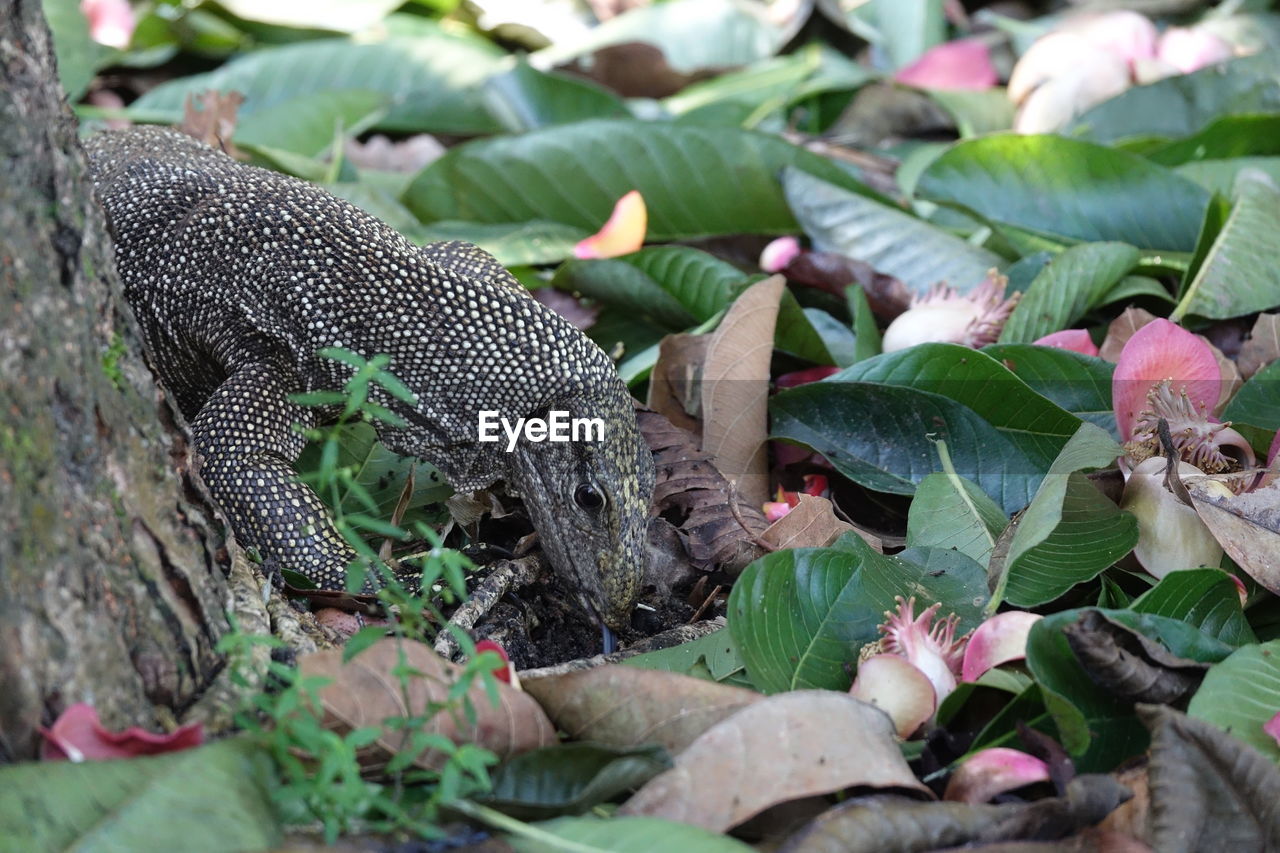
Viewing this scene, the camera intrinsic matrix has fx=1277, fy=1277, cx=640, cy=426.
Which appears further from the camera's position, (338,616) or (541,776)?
(338,616)

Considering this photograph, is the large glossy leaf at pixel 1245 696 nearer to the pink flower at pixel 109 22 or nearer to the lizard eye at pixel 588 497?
the lizard eye at pixel 588 497

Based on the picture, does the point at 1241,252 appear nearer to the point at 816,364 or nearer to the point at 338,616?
the point at 816,364

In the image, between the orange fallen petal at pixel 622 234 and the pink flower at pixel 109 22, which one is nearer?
the orange fallen petal at pixel 622 234

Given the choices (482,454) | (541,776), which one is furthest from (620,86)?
(541,776)

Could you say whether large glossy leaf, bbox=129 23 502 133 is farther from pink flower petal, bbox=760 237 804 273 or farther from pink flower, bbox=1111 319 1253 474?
pink flower, bbox=1111 319 1253 474

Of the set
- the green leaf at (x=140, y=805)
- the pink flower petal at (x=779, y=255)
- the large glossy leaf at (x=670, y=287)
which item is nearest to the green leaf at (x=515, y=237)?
the large glossy leaf at (x=670, y=287)

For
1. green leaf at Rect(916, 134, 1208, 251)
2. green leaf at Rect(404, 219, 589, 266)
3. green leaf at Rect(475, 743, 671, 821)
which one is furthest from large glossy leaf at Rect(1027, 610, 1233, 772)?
green leaf at Rect(404, 219, 589, 266)
